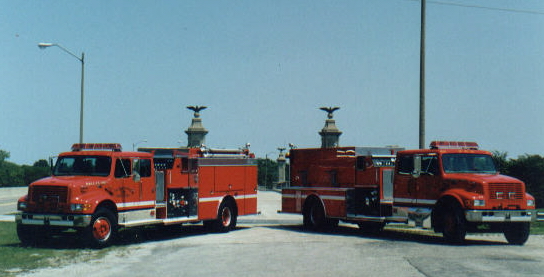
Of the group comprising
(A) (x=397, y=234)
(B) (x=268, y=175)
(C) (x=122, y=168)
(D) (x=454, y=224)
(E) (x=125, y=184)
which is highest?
(C) (x=122, y=168)

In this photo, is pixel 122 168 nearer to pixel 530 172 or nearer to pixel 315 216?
pixel 315 216

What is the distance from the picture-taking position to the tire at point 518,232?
55.1 ft

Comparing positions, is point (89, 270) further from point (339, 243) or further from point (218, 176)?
point (218, 176)

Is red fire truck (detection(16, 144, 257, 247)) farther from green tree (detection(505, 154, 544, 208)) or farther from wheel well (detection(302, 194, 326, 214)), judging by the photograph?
green tree (detection(505, 154, 544, 208))

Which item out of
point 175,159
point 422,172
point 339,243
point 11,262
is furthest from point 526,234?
point 11,262

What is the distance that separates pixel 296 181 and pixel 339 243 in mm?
5968

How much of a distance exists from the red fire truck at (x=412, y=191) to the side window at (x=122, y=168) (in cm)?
676

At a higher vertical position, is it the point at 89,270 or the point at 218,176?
the point at 218,176

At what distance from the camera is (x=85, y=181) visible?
16719mm

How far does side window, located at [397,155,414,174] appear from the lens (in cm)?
1868

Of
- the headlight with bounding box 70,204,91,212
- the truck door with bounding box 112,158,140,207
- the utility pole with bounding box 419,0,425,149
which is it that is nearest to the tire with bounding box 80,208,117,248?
the headlight with bounding box 70,204,91,212

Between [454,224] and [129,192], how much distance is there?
855 cm

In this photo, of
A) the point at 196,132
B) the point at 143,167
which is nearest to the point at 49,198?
the point at 143,167

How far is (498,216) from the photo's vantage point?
16.4 m
